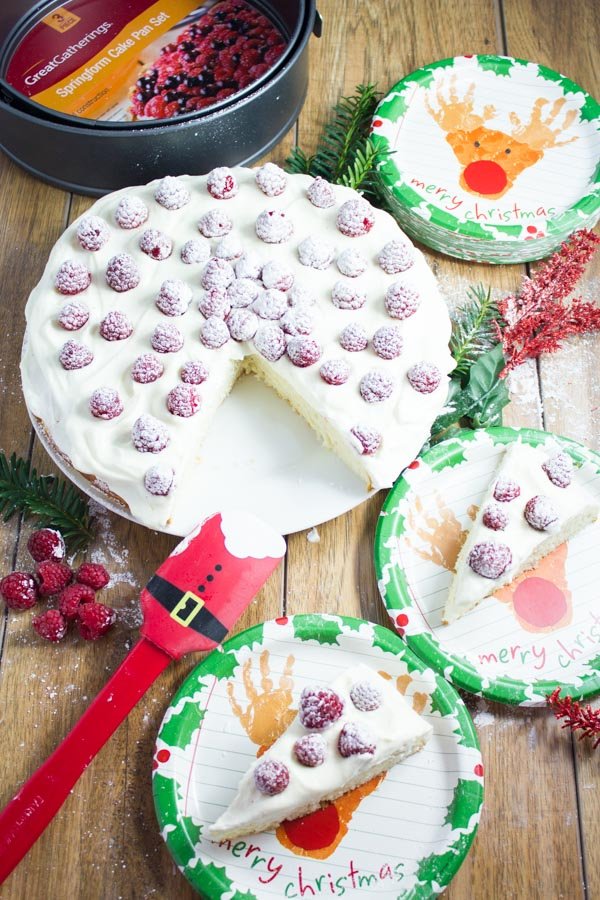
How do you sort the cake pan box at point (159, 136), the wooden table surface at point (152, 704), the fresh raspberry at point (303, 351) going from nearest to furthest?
1. the wooden table surface at point (152, 704)
2. the fresh raspberry at point (303, 351)
3. the cake pan box at point (159, 136)

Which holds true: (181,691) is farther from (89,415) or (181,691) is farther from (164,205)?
(164,205)

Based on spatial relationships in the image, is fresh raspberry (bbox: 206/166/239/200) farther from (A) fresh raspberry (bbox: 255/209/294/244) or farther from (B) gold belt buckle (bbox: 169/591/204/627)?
(B) gold belt buckle (bbox: 169/591/204/627)

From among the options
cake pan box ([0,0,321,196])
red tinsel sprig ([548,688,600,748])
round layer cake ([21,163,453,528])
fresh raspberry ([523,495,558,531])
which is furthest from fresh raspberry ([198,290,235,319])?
red tinsel sprig ([548,688,600,748])

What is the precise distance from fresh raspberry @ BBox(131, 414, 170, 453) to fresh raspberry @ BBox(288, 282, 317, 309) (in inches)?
16.1

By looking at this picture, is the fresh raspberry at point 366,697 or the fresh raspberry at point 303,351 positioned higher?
the fresh raspberry at point 303,351

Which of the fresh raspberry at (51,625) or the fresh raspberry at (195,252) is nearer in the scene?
the fresh raspberry at (51,625)

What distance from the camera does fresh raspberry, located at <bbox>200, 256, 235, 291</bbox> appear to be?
2.07m

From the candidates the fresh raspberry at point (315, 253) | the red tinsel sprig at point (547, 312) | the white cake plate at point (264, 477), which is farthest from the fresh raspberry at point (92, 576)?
the red tinsel sprig at point (547, 312)

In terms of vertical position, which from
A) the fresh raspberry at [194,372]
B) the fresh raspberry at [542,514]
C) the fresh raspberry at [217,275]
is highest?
the fresh raspberry at [217,275]

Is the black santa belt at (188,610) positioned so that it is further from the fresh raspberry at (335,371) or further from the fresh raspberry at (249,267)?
the fresh raspberry at (249,267)

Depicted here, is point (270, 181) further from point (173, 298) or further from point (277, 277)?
point (173, 298)

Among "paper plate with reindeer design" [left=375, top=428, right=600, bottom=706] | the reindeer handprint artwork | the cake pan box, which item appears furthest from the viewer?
the reindeer handprint artwork

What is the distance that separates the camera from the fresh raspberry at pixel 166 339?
2006 mm

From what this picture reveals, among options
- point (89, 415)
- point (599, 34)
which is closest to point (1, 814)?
point (89, 415)
